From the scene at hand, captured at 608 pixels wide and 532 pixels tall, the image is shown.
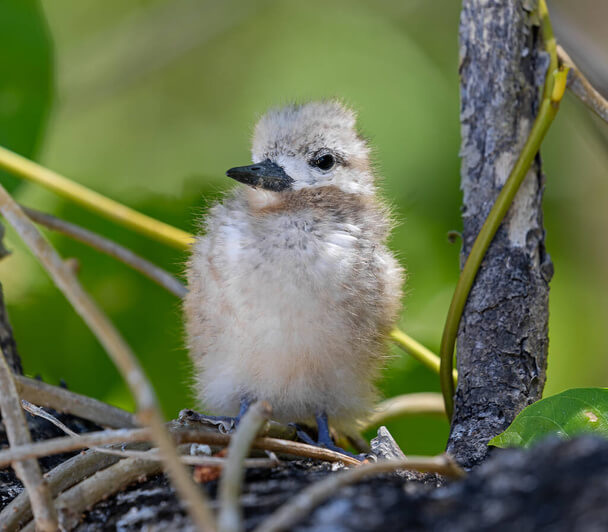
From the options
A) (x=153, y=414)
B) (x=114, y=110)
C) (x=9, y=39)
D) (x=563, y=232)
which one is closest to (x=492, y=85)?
(x=563, y=232)

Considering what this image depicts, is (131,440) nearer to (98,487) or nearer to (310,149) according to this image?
(98,487)

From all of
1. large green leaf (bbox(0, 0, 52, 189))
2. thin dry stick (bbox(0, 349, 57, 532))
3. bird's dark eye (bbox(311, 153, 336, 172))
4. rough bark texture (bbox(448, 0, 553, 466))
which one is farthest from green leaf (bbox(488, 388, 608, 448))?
large green leaf (bbox(0, 0, 52, 189))

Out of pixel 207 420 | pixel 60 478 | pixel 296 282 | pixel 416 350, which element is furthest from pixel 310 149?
pixel 60 478

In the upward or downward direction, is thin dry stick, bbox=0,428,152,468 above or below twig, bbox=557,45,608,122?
above

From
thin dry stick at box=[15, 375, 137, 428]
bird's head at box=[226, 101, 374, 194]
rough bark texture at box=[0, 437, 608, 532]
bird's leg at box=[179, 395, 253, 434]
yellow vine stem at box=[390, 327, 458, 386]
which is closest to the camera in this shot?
rough bark texture at box=[0, 437, 608, 532]

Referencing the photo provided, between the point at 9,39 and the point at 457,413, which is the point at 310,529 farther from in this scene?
the point at 9,39

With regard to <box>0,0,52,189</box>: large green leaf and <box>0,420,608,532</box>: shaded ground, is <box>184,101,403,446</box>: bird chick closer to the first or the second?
<box>0,420,608,532</box>: shaded ground
